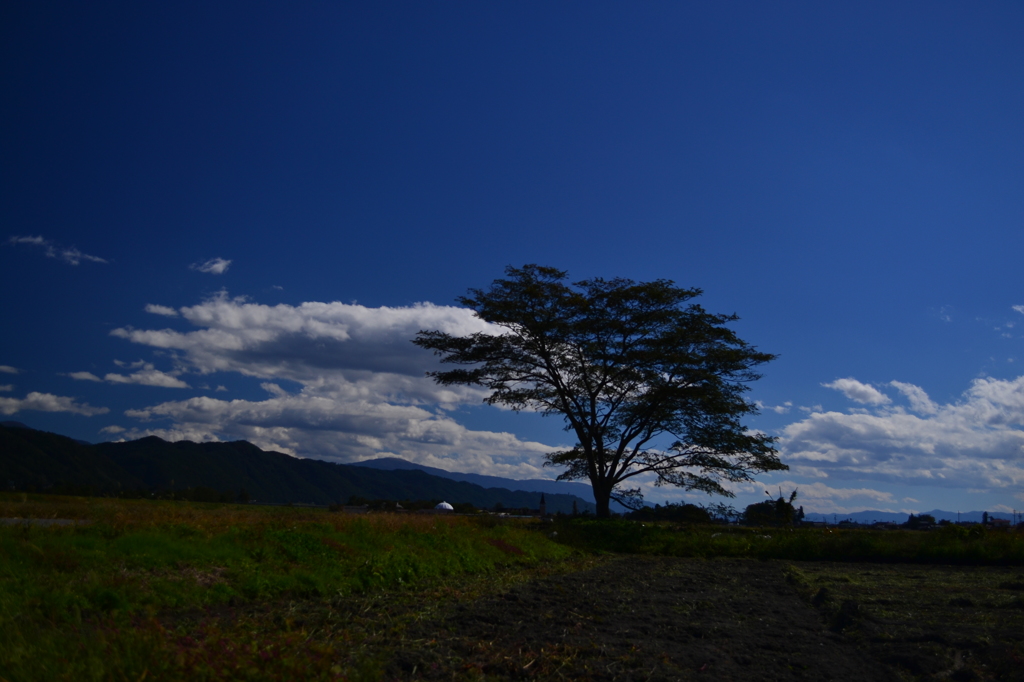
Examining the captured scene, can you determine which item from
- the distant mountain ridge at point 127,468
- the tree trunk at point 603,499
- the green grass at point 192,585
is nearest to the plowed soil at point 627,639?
the green grass at point 192,585

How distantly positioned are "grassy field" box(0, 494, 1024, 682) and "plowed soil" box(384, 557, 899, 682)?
10.2 inches

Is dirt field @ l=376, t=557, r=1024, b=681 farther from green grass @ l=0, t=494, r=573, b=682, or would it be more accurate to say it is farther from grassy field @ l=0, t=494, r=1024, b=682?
green grass @ l=0, t=494, r=573, b=682

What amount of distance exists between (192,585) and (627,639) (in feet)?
17.0

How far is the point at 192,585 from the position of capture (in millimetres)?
7336

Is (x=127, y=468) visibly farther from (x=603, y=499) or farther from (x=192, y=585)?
(x=192, y=585)

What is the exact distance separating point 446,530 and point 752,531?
17.0 m

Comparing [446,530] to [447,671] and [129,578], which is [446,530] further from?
[447,671]

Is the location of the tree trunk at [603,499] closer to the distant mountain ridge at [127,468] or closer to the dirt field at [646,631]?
the dirt field at [646,631]

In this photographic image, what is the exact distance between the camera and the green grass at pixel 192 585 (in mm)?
4090

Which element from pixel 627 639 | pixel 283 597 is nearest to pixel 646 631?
pixel 627 639

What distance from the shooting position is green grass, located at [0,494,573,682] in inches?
161

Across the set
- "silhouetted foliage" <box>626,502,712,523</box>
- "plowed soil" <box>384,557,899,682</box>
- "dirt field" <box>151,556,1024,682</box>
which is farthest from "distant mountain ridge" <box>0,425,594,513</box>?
"silhouetted foliage" <box>626,502,712,523</box>

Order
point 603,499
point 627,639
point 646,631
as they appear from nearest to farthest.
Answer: point 627,639, point 646,631, point 603,499

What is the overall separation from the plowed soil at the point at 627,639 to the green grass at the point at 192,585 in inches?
41.6
